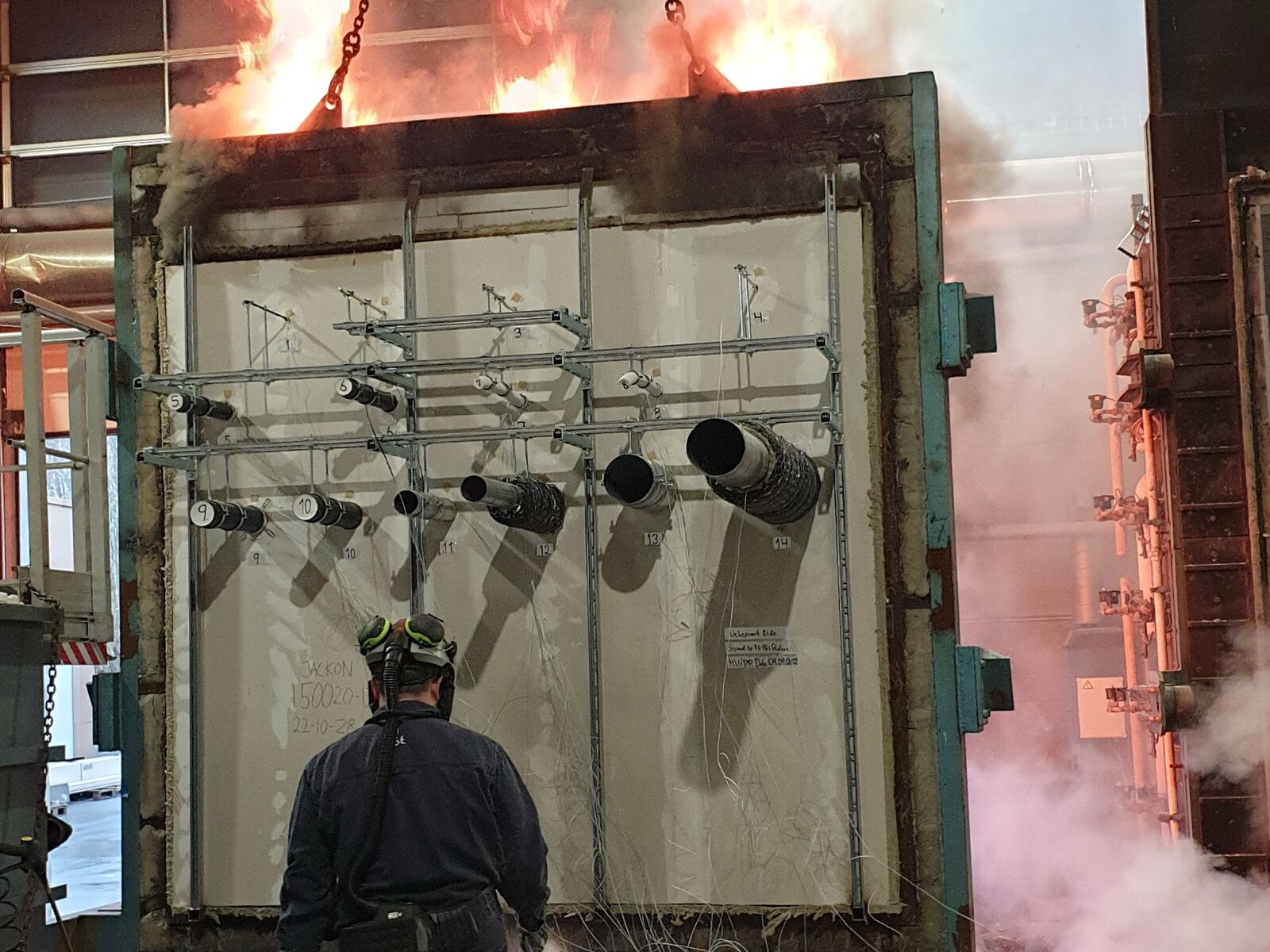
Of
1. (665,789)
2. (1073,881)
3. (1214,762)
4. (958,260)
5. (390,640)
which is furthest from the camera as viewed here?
(958,260)

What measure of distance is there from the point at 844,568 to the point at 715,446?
1128 millimetres

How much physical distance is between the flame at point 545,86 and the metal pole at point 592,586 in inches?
221

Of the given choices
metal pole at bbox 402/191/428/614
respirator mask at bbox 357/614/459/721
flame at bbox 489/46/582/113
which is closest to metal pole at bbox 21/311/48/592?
metal pole at bbox 402/191/428/614

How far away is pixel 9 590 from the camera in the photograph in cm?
696

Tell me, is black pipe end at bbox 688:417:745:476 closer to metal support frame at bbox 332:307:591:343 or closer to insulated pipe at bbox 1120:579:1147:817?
metal support frame at bbox 332:307:591:343

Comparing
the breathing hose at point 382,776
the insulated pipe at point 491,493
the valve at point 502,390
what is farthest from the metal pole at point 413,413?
the breathing hose at point 382,776

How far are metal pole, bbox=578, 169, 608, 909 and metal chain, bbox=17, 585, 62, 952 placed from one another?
2538 millimetres

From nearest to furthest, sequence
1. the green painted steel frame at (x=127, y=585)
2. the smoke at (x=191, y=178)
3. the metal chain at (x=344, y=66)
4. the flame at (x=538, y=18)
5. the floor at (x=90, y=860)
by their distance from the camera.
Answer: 1. the green painted steel frame at (x=127, y=585)
2. the smoke at (x=191, y=178)
3. the metal chain at (x=344, y=66)
4. the flame at (x=538, y=18)
5. the floor at (x=90, y=860)

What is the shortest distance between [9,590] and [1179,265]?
25.3ft

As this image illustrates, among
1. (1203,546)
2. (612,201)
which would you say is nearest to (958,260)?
(1203,546)

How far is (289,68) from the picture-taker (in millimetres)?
10578

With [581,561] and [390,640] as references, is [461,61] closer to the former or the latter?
[581,561]

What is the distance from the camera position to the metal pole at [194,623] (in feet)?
22.9

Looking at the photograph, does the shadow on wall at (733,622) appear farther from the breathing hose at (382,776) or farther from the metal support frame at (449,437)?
the breathing hose at (382,776)
